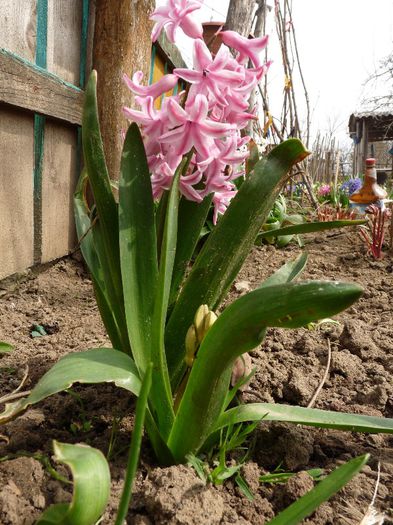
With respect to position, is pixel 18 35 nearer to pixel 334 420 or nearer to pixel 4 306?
pixel 4 306

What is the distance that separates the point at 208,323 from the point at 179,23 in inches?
21.9

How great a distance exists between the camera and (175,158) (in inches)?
36.0

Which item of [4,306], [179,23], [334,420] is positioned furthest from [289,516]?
[4,306]

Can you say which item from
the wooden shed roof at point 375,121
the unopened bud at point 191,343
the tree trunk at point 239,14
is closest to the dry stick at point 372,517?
the unopened bud at point 191,343

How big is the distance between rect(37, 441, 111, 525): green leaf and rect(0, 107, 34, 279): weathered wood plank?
1.50m

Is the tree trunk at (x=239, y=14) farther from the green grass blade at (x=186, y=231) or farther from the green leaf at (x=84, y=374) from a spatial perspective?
the green leaf at (x=84, y=374)

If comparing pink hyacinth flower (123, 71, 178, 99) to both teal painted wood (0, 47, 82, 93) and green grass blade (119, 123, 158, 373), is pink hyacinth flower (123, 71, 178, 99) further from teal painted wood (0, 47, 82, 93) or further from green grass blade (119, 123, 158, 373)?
teal painted wood (0, 47, 82, 93)

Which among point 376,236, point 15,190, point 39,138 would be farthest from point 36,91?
point 376,236

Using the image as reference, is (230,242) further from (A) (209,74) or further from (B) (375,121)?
(B) (375,121)

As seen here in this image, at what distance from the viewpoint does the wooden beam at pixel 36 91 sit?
1.72 metres

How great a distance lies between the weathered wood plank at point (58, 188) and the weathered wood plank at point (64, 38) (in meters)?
0.24

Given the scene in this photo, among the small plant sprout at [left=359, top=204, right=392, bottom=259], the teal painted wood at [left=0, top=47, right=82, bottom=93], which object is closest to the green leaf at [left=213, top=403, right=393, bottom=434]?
Result: the teal painted wood at [left=0, top=47, right=82, bottom=93]

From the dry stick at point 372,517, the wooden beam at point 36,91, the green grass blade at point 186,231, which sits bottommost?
the dry stick at point 372,517

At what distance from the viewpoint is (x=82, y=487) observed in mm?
495
